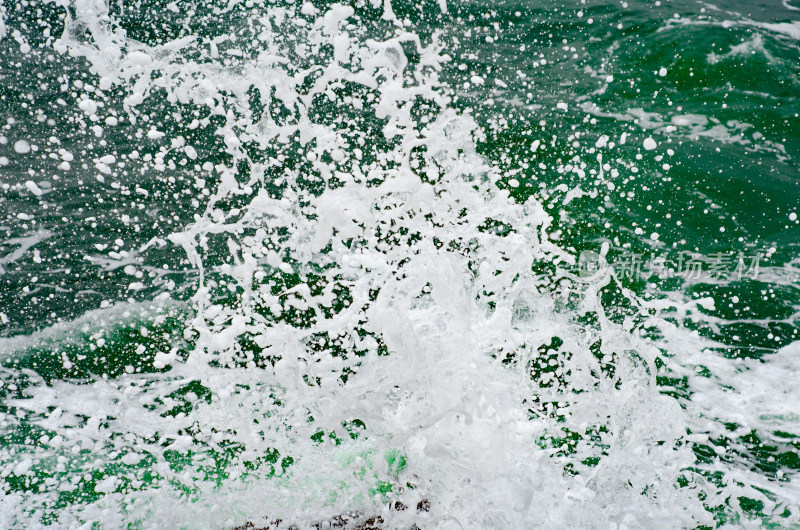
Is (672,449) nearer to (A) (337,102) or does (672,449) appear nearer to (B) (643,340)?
(B) (643,340)

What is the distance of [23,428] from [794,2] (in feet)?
16.0

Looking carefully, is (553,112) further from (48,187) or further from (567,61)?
(48,187)

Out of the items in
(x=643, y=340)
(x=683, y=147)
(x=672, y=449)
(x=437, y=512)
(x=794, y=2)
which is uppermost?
(x=794, y=2)

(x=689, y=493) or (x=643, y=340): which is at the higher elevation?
(x=643, y=340)

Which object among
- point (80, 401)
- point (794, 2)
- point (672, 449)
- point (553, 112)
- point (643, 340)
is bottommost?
point (672, 449)

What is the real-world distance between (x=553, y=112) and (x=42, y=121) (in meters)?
2.82

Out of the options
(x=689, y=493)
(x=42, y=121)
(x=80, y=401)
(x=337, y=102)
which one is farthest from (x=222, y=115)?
(x=689, y=493)

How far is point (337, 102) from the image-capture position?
257 centimetres

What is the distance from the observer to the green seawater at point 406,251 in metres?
2.47

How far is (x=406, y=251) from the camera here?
2467 mm

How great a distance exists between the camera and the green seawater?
2.47m

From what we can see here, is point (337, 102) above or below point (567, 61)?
below

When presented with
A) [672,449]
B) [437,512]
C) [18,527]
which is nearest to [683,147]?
[672,449]

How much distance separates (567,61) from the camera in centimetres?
254
